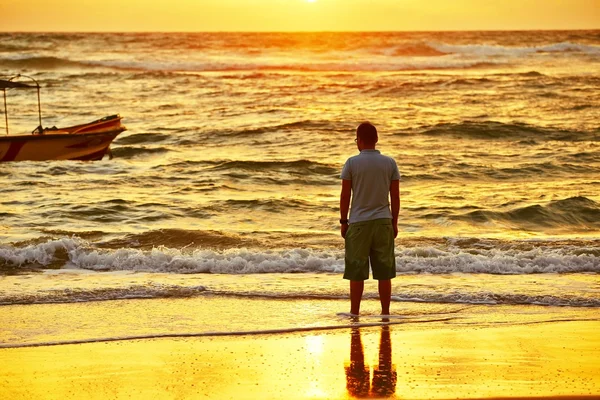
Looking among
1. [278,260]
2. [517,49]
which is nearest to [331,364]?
[278,260]

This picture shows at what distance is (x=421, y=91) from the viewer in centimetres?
3397

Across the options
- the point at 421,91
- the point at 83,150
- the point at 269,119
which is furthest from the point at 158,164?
the point at 421,91

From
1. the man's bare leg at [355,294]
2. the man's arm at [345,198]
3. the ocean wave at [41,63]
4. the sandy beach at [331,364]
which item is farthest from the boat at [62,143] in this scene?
the ocean wave at [41,63]

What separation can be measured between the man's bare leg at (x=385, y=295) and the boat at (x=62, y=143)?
38.0 feet

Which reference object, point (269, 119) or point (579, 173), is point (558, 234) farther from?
point (269, 119)

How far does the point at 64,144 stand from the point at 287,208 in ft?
20.2

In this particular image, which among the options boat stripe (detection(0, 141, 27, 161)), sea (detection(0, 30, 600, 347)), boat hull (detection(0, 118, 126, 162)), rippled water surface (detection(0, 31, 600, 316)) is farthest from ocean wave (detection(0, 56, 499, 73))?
boat stripe (detection(0, 141, 27, 161))

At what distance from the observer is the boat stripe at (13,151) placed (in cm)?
1780

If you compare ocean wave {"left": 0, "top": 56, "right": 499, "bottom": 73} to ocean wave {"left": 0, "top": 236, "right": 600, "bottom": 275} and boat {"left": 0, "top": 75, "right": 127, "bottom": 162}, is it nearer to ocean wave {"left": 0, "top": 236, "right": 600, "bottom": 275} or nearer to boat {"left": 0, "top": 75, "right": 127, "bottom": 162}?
boat {"left": 0, "top": 75, "right": 127, "bottom": 162}

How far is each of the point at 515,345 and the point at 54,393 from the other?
10.5ft

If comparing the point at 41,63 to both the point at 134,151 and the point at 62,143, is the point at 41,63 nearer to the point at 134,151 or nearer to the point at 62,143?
the point at 134,151

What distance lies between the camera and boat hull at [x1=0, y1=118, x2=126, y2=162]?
58.7ft

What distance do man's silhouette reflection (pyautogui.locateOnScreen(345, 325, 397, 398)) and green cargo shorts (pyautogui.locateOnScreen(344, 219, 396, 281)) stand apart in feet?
2.20

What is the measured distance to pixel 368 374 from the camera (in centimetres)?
588
